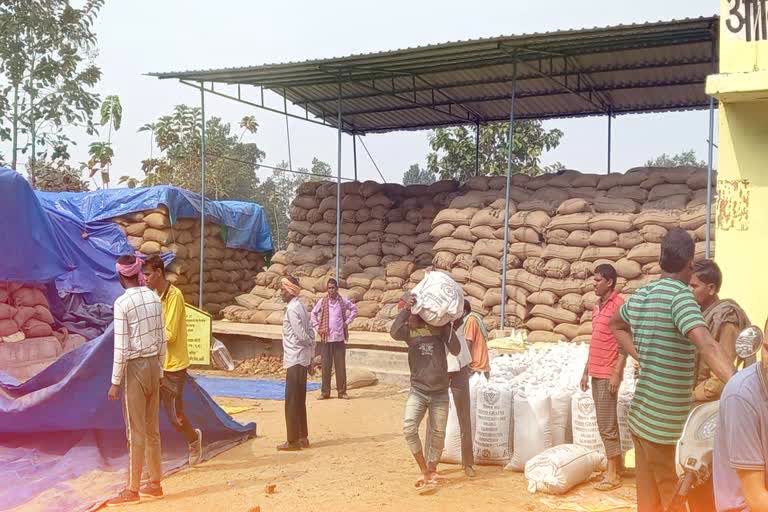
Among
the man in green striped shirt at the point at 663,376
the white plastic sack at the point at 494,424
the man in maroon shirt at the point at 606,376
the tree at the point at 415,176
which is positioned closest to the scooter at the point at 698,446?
the man in green striped shirt at the point at 663,376

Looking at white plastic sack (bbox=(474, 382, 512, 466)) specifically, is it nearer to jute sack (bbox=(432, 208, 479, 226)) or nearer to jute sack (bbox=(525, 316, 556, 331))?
jute sack (bbox=(525, 316, 556, 331))

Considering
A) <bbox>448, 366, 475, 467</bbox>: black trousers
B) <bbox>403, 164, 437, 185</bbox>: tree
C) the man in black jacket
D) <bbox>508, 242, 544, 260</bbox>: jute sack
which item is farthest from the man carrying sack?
<bbox>403, 164, 437, 185</bbox>: tree

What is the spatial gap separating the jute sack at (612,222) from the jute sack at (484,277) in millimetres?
1545

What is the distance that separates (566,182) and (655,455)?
837 cm

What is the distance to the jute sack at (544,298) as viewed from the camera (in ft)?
35.8

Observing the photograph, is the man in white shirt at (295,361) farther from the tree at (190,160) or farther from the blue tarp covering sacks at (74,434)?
the tree at (190,160)

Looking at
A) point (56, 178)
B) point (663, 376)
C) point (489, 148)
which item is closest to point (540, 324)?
point (663, 376)

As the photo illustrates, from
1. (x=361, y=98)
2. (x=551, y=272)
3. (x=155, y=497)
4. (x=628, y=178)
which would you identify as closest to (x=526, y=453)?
(x=155, y=497)

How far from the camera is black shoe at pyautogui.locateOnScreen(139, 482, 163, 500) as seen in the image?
5812 millimetres

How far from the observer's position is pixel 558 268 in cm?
1088

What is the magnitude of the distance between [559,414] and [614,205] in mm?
5064

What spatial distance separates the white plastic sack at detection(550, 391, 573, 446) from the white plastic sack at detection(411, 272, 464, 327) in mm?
1190

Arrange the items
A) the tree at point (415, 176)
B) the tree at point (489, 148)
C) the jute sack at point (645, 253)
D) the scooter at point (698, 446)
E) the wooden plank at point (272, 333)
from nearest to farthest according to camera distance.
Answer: the scooter at point (698, 446) → the jute sack at point (645, 253) → the wooden plank at point (272, 333) → the tree at point (489, 148) → the tree at point (415, 176)

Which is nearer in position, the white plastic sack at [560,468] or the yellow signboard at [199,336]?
the white plastic sack at [560,468]
